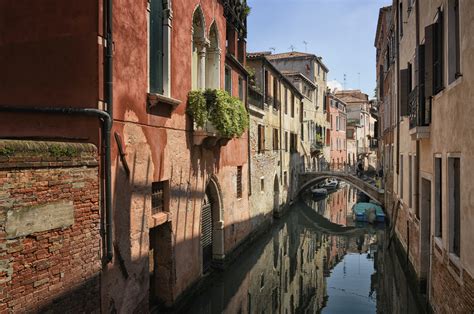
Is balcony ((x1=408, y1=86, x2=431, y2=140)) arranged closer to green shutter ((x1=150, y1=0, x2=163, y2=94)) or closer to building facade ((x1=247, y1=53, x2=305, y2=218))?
green shutter ((x1=150, y1=0, x2=163, y2=94))

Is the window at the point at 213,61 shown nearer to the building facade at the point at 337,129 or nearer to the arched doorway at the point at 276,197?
the arched doorway at the point at 276,197

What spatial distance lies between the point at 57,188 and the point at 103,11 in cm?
241

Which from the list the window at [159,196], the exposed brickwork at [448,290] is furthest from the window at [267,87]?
the exposed brickwork at [448,290]

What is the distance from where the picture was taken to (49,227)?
4.53 meters

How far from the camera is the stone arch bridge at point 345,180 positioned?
70.5 feet

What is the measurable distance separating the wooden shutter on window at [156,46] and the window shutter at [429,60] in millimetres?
4618

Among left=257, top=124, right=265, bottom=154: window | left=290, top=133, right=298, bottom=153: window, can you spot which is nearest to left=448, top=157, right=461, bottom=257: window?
left=257, top=124, right=265, bottom=154: window

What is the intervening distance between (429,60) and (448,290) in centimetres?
374

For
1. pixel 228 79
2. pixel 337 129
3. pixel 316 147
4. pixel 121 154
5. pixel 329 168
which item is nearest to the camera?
pixel 121 154

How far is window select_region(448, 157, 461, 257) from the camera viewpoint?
20.6 feet

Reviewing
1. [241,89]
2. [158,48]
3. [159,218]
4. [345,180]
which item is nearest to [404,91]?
[241,89]

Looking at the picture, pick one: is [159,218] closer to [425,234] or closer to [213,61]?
[213,61]

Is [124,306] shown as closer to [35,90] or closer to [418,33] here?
[35,90]

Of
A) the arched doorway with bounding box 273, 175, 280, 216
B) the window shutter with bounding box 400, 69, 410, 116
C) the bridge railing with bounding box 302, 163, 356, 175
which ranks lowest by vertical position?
the arched doorway with bounding box 273, 175, 280, 216
